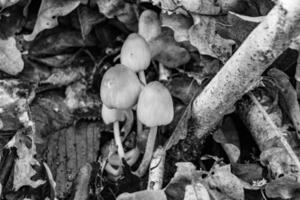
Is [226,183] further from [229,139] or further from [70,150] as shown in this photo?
[70,150]

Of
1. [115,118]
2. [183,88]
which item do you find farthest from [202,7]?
[115,118]

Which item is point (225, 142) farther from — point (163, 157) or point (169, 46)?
point (169, 46)

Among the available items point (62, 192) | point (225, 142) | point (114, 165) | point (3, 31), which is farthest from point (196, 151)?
point (3, 31)

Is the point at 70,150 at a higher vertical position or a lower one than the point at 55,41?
lower

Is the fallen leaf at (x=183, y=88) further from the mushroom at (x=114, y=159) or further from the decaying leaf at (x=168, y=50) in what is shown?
the mushroom at (x=114, y=159)

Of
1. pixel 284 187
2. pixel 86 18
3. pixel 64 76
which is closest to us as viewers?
pixel 284 187
